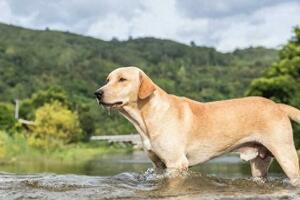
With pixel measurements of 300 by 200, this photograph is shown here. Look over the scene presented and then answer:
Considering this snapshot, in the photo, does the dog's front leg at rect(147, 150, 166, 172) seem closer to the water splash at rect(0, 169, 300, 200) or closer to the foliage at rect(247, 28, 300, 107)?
the water splash at rect(0, 169, 300, 200)

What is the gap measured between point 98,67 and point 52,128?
237 feet

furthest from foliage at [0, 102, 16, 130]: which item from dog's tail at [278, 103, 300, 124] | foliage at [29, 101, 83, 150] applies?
dog's tail at [278, 103, 300, 124]

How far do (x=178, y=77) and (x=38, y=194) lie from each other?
421 ft

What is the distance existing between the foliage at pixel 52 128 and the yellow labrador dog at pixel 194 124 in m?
55.3

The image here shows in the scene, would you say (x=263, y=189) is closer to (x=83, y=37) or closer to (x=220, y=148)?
(x=220, y=148)

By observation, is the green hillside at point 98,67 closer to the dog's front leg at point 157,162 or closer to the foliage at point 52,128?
the foliage at point 52,128

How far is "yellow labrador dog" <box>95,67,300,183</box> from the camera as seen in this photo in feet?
27.1

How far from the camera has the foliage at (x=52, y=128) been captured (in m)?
64.4

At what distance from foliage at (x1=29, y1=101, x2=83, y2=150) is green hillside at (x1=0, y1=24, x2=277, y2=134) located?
17383mm

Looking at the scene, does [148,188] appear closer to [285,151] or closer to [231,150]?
[231,150]

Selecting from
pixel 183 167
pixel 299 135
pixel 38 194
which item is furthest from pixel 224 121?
pixel 299 135

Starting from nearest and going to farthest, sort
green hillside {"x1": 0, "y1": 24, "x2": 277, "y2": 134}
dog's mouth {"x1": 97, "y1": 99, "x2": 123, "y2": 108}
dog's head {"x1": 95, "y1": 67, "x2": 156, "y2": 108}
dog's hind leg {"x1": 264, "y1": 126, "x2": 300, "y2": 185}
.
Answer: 1. dog's mouth {"x1": 97, "y1": 99, "x2": 123, "y2": 108}
2. dog's head {"x1": 95, "y1": 67, "x2": 156, "y2": 108}
3. dog's hind leg {"x1": 264, "y1": 126, "x2": 300, "y2": 185}
4. green hillside {"x1": 0, "y1": 24, "x2": 277, "y2": 134}

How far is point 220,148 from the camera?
8.72 meters

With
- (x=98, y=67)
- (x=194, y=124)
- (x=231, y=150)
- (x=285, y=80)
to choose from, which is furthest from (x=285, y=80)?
(x=98, y=67)
